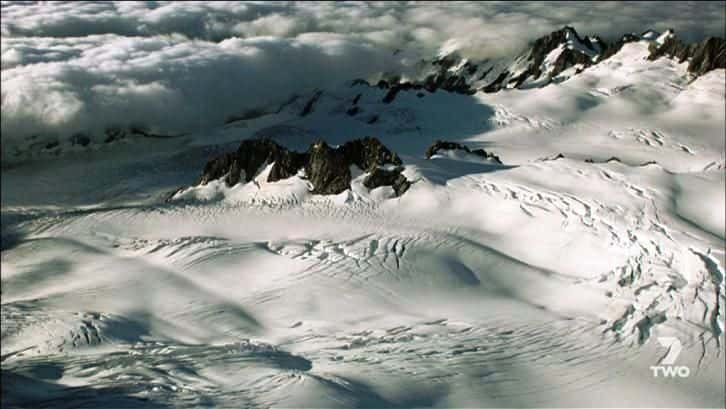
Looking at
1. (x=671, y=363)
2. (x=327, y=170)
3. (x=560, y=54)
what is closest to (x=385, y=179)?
(x=327, y=170)

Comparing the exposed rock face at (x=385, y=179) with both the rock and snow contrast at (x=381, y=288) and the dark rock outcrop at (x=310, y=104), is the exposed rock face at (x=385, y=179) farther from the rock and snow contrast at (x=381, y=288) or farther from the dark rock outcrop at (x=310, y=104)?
the dark rock outcrop at (x=310, y=104)

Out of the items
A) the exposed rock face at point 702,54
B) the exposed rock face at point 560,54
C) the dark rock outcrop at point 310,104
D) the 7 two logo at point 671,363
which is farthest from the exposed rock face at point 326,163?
the exposed rock face at point 560,54

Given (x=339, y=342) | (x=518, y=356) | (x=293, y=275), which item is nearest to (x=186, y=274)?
(x=293, y=275)

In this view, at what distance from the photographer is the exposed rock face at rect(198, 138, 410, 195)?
59.2 meters

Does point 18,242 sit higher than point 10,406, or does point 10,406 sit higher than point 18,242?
point 10,406

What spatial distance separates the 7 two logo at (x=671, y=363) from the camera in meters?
27.8

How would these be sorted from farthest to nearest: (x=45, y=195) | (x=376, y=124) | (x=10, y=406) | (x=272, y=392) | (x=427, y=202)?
(x=45, y=195)
(x=376, y=124)
(x=427, y=202)
(x=272, y=392)
(x=10, y=406)

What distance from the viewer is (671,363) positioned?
2850cm

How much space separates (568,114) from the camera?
112 metres

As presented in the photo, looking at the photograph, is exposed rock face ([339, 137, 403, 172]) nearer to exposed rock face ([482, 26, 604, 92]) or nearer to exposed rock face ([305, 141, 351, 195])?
exposed rock face ([305, 141, 351, 195])

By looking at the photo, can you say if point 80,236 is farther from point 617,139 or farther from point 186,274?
point 617,139

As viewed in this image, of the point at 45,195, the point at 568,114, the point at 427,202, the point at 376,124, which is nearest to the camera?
the point at 427,202

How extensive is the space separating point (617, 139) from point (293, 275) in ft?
247

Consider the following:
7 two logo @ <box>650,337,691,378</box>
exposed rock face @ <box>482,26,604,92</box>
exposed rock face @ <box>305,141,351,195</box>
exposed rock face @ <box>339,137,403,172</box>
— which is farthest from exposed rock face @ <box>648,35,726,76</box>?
7 two logo @ <box>650,337,691,378</box>
